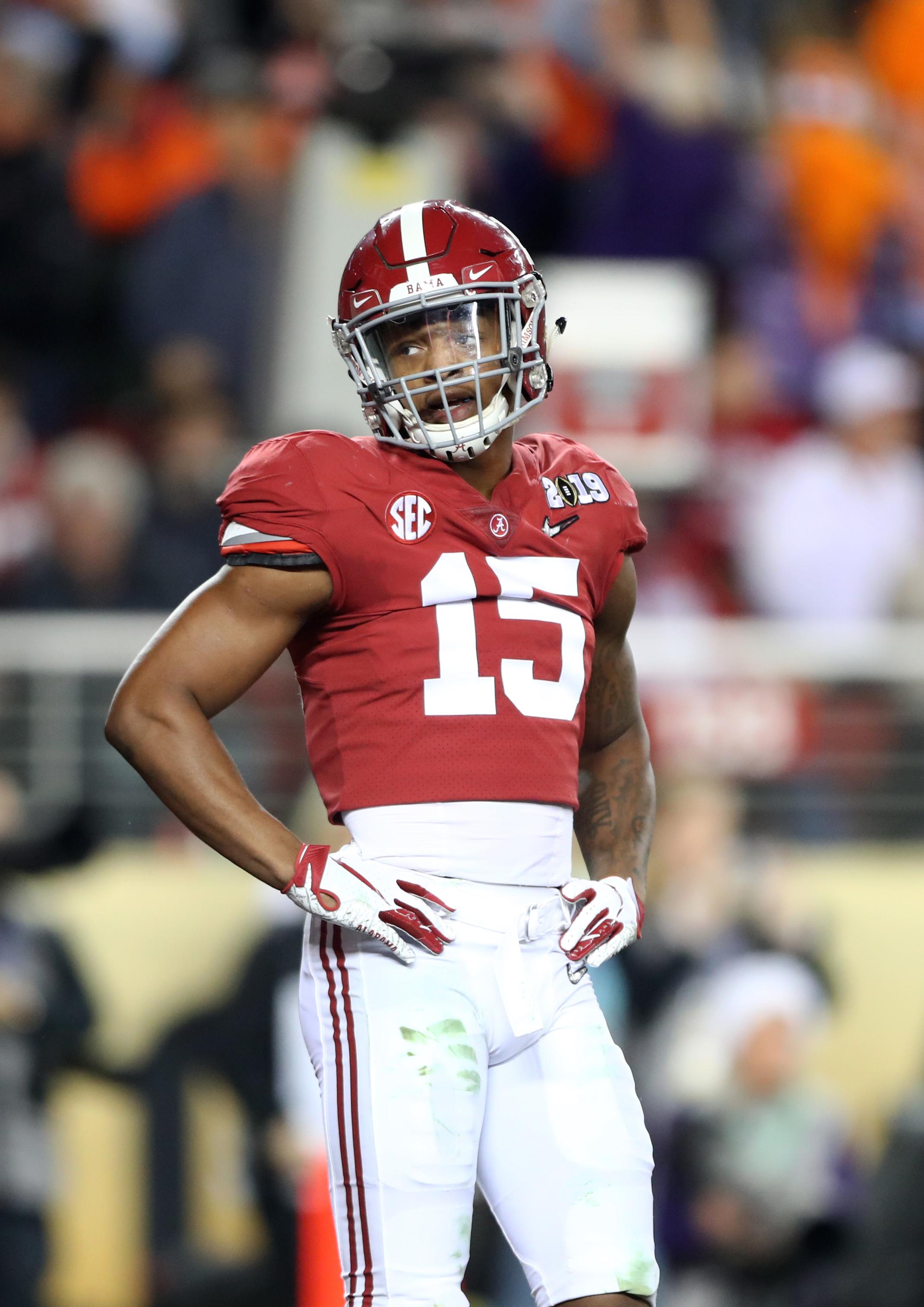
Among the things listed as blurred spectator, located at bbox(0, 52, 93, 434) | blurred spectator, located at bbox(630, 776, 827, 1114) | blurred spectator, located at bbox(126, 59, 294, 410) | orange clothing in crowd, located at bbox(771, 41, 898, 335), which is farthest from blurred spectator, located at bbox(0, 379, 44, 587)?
orange clothing in crowd, located at bbox(771, 41, 898, 335)

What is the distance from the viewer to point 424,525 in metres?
3.00

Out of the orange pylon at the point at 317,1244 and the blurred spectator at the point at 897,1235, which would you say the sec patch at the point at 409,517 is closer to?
the orange pylon at the point at 317,1244

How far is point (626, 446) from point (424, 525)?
12.0 ft

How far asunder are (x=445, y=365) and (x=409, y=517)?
0.77 feet

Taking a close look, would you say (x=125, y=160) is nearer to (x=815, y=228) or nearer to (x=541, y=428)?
(x=541, y=428)

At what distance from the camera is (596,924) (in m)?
3.02

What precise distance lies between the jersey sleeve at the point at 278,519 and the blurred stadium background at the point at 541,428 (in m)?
2.70

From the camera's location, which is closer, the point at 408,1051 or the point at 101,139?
the point at 408,1051

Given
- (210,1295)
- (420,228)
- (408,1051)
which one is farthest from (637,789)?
(210,1295)

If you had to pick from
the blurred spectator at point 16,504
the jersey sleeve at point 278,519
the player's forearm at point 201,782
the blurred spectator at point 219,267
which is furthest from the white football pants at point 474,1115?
the blurred spectator at point 219,267

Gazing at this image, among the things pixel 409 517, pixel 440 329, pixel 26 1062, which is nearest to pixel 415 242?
pixel 440 329

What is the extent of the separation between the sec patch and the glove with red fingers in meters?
0.55

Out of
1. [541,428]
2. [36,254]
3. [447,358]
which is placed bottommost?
[447,358]

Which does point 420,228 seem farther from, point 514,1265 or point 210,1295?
point 210,1295
